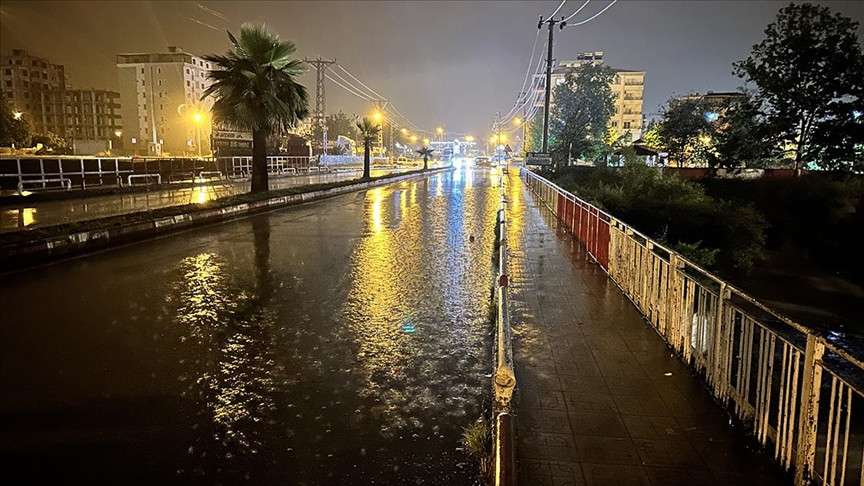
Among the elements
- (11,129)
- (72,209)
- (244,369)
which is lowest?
(244,369)

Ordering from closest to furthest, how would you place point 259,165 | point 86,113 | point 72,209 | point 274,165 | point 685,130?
point 72,209
point 259,165
point 685,130
point 274,165
point 86,113

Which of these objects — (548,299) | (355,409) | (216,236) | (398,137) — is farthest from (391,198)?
(398,137)

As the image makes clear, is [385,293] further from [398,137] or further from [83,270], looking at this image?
[398,137]

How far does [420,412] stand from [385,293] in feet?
13.1

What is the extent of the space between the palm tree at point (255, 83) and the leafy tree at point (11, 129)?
4276cm

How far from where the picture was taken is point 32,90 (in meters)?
122

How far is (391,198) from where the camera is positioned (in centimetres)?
2678

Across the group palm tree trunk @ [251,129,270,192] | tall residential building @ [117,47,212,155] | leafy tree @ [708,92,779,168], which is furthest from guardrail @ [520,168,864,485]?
tall residential building @ [117,47,212,155]

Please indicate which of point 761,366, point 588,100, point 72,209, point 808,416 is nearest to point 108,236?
point 72,209

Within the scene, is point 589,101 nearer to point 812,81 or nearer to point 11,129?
point 812,81

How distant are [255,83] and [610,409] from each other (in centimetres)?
2134

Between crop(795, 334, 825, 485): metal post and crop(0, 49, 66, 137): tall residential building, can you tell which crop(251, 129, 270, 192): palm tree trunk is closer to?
crop(795, 334, 825, 485): metal post

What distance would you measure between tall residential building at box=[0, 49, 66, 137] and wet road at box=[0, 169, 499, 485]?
134306mm

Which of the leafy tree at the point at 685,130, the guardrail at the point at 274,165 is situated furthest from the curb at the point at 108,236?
the leafy tree at the point at 685,130
